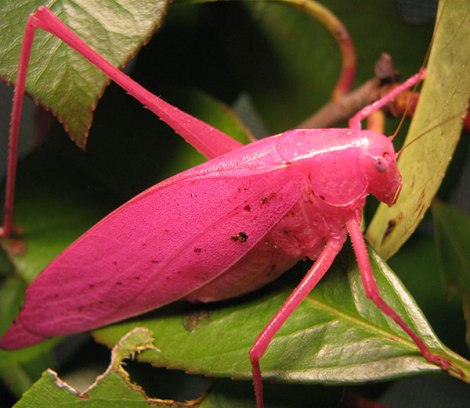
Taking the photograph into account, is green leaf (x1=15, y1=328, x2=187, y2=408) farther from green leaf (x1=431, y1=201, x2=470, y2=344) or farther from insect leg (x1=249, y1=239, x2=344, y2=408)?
green leaf (x1=431, y1=201, x2=470, y2=344)

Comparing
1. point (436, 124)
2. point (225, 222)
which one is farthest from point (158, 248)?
point (436, 124)

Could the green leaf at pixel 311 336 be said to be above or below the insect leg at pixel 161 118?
below

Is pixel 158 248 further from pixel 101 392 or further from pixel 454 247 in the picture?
pixel 454 247

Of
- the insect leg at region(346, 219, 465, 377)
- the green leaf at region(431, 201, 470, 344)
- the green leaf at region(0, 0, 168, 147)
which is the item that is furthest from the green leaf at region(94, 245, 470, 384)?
the green leaf at region(0, 0, 168, 147)

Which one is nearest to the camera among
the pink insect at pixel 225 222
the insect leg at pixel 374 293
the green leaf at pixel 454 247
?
the insect leg at pixel 374 293

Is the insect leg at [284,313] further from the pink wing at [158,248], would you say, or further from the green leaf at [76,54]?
the green leaf at [76,54]

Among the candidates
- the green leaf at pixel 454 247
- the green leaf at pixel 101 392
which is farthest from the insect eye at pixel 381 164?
the green leaf at pixel 101 392

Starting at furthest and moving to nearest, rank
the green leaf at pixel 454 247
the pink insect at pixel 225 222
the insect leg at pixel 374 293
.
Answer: the green leaf at pixel 454 247, the pink insect at pixel 225 222, the insect leg at pixel 374 293
